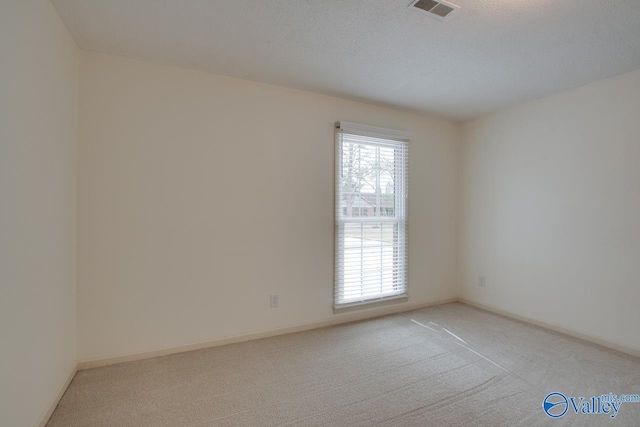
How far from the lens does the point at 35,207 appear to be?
1668 millimetres

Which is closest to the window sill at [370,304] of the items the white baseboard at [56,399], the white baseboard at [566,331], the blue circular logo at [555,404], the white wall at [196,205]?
the white wall at [196,205]

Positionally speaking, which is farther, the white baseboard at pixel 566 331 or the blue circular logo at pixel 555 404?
the white baseboard at pixel 566 331

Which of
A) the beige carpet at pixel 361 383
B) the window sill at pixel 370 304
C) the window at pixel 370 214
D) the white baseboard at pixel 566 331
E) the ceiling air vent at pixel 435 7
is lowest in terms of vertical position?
the beige carpet at pixel 361 383

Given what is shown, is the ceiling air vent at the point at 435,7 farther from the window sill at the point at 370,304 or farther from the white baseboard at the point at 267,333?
the white baseboard at the point at 267,333

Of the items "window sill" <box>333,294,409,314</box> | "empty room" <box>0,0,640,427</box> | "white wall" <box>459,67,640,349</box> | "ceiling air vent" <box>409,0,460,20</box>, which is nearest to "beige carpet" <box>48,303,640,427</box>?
"empty room" <box>0,0,640,427</box>

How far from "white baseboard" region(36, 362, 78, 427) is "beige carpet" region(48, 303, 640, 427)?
0.04 m

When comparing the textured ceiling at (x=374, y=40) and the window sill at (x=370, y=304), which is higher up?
the textured ceiling at (x=374, y=40)

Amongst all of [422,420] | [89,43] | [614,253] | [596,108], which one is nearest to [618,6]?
[596,108]

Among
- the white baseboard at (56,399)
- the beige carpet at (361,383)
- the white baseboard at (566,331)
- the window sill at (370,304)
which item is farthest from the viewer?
the window sill at (370,304)

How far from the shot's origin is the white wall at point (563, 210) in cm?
272

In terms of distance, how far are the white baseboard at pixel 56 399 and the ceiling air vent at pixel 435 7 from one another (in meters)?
3.27

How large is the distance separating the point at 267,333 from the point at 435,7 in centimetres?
299

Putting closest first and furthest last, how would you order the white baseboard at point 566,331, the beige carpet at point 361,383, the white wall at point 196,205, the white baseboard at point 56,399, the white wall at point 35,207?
1. the white wall at point 35,207
2. the white baseboard at point 56,399
3. the beige carpet at point 361,383
4. the white wall at point 196,205
5. the white baseboard at point 566,331

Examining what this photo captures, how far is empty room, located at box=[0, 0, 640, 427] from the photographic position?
5.94ft
